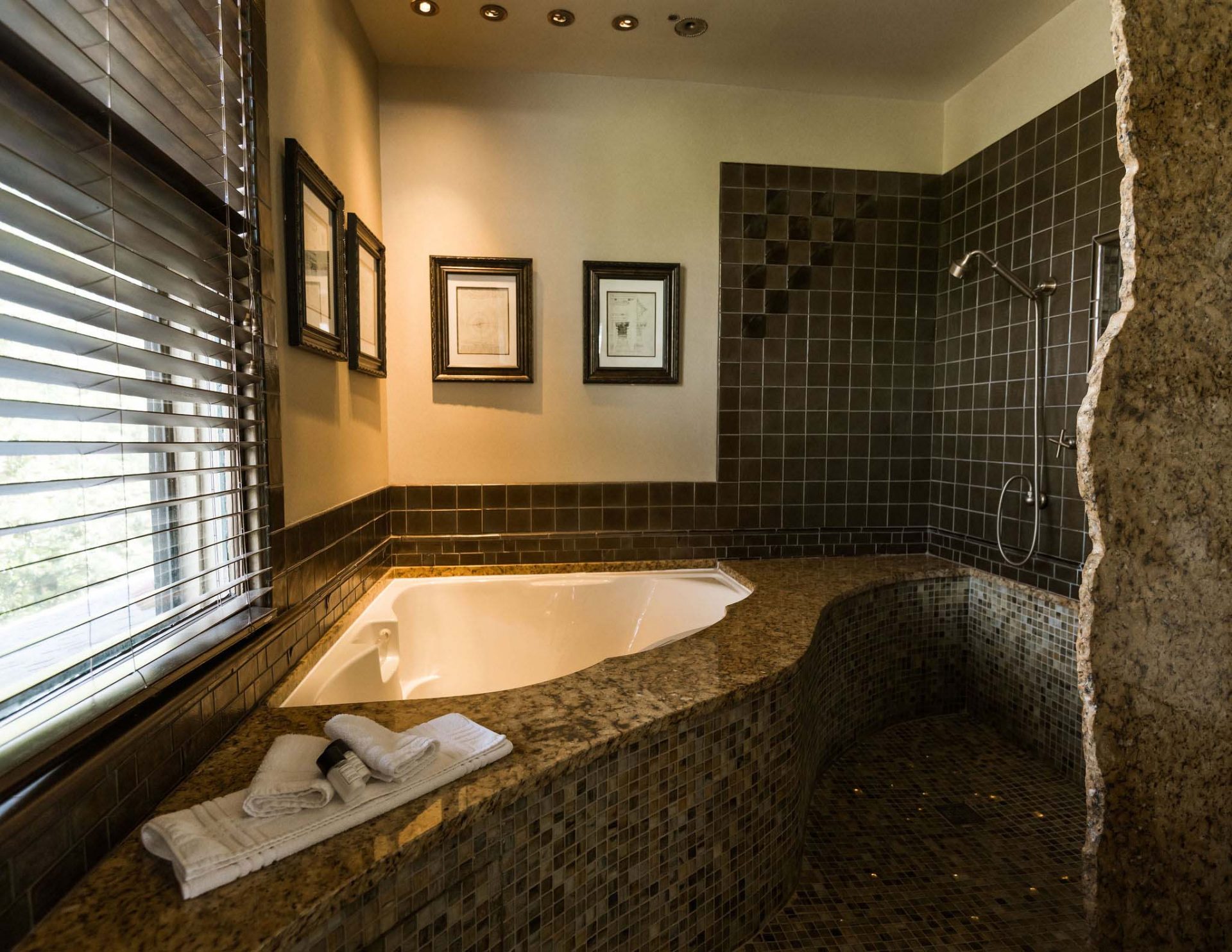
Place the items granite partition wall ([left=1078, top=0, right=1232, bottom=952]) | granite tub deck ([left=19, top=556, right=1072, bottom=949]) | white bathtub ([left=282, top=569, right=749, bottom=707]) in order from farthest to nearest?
white bathtub ([left=282, top=569, right=749, bottom=707])
granite partition wall ([left=1078, top=0, right=1232, bottom=952])
granite tub deck ([left=19, top=556, right=1072, bottom=949])

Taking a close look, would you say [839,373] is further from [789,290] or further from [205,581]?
[205,581]

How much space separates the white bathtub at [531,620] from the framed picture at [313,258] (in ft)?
3.28

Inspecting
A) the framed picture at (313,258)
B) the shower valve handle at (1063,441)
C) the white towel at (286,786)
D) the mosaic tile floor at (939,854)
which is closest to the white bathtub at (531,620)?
the mosaic tile floor at (939,854)

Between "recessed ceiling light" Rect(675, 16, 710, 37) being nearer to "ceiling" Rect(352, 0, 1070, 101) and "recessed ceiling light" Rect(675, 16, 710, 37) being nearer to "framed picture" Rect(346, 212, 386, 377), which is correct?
"ceiling" Rect(352, 0, 1070, 101)

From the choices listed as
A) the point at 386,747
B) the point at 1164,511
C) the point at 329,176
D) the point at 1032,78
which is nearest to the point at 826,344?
the point at 1032,78

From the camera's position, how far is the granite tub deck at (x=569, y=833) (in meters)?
0.81

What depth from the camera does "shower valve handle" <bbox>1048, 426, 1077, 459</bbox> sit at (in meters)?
2.29

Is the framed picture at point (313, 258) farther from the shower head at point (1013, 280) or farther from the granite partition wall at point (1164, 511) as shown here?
the shower head at point (1013, 280)

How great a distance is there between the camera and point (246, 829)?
905mm

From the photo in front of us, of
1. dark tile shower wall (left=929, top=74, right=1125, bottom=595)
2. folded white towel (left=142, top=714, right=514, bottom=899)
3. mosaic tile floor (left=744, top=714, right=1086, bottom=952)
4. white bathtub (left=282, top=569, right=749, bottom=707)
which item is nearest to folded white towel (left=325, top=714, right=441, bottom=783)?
folded white towel (left=142, top=714, right=514, bottom=899)

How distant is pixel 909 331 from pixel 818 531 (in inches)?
40.2

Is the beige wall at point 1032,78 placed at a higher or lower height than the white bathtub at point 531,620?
higher

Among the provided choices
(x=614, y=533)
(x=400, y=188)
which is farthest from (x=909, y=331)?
(x=400, y=188)

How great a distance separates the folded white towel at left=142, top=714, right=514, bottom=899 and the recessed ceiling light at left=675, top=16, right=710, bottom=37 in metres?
2.53
